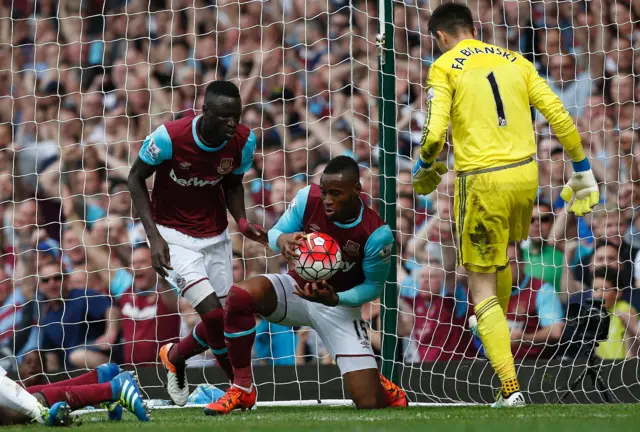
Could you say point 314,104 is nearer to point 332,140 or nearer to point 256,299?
point 332,140

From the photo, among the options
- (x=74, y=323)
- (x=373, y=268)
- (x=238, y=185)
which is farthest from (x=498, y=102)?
(x=74, y=323)

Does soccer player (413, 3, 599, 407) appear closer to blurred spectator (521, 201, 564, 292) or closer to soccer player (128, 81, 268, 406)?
soccer player (128, 81, 268, 406)

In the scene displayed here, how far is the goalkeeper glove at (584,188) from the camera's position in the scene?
18.2ft

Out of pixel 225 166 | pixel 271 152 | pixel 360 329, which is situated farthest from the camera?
pixel 271 152

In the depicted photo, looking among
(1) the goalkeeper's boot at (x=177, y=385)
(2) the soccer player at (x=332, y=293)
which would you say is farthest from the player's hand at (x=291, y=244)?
(1) the goalkeeper's boot at (x=177, y=385)

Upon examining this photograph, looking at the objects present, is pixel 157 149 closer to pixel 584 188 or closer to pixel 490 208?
pixel 490 208

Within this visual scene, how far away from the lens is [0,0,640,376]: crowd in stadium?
25.9 ft

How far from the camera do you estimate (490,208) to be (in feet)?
17.7

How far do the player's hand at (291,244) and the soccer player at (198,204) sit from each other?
255 mm

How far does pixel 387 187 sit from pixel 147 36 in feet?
9.76

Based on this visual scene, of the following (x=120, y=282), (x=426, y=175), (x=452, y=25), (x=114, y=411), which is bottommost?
(x=114, y=411)

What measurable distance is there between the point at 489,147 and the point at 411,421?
155cm

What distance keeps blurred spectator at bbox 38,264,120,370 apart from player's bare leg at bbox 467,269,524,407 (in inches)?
141

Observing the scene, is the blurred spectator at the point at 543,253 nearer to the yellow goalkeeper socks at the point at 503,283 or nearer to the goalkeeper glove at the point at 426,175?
the yellow goalkeeper socks at the point at 503,283
